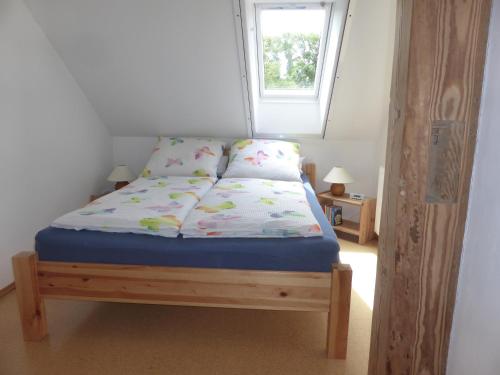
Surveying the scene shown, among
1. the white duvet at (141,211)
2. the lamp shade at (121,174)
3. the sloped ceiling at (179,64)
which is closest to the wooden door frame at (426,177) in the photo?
the white duvet at (141,211)

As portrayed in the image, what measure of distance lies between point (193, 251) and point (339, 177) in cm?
183

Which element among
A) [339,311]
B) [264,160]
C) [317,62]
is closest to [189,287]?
[339,311]

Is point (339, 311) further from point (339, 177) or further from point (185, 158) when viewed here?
point (185, 158)

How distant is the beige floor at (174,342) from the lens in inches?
64.2

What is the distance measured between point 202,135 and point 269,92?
78cm

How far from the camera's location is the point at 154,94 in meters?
3.12

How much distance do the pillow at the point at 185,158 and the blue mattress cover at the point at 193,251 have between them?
1354mm

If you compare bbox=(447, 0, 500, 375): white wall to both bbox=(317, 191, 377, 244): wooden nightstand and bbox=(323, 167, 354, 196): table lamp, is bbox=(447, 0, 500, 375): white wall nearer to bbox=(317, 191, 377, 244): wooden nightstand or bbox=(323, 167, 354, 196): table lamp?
bbox=(317, 191, 377, 244): wooden nightstand

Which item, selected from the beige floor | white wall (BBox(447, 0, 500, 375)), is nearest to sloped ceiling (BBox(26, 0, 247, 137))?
the beige floor

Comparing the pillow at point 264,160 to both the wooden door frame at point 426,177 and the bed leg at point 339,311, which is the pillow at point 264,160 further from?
the wooden door frame at point 426,177

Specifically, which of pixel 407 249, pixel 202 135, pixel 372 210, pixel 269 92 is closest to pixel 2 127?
pixel 202 135

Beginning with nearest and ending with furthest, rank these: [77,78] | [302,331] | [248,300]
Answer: [248,300] < [302,331] < [77,78]

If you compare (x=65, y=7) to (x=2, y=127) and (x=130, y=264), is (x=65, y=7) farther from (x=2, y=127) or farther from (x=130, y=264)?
(x=130, y=264)

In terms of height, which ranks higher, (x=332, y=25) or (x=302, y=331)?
(x=332, y=25)
